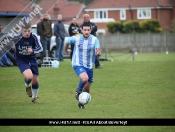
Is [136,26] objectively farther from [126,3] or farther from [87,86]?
[87,86]

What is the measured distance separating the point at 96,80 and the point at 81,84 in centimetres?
554

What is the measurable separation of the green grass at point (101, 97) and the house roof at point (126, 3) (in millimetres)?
34034

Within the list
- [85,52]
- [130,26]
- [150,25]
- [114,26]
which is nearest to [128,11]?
[114,26]

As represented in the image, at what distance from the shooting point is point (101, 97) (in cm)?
1339

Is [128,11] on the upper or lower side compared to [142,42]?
upper

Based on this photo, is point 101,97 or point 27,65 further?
point 101,97

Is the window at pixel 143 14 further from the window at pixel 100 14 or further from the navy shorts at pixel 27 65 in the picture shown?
the navy shorts at pixel 27 65

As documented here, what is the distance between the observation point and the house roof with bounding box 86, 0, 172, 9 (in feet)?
180

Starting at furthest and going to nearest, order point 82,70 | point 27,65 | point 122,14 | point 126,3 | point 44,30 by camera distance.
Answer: point 122,14 < point 126,3 < point 44,30 < point 27,65 < point 82,70

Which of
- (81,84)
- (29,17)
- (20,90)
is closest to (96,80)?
(20,90)

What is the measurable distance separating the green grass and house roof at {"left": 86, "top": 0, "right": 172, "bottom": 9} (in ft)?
112

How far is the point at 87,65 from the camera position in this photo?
11891mm

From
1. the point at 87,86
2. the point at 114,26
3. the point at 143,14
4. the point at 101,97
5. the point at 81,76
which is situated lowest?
the point at 114,26

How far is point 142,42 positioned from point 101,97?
3981cm
